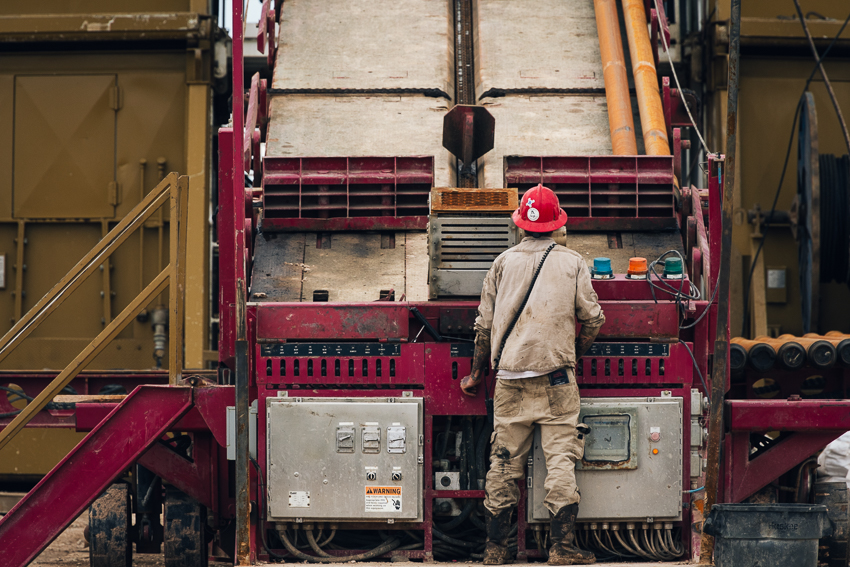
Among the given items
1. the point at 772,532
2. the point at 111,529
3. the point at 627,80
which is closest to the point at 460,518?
the point at 772,532

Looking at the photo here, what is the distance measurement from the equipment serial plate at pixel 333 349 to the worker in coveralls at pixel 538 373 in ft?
1.67

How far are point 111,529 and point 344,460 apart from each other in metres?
1.82

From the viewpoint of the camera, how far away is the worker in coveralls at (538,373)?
496cm

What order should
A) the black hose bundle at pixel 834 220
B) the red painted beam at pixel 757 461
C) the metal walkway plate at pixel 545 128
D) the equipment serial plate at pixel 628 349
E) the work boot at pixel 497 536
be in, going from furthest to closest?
1. the black hose bundle at pixel 834 220
2. the metal walkway plate at pixel 545 128
3. the red painted beam at pixel 757 461
4. the equipment serial plate at pixel 628 349
5. the work boot at pixel 497 536

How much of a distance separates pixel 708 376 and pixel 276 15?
489 centimetres

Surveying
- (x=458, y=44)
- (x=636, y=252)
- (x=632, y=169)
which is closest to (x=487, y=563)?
(x=636, y=252)

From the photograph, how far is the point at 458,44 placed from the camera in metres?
8.20

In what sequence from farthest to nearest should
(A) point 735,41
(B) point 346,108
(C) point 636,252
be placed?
1. (B) point 346,108
2. (C) point 636,252
3. (A) point 735,41

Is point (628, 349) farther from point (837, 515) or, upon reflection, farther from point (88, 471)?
point (88, 471)

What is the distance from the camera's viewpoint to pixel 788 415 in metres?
5.45

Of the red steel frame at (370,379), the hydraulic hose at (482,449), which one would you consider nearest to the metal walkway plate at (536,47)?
the red steel frame at (370,379)

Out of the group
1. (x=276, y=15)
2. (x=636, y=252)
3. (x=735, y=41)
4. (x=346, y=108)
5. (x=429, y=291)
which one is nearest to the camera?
(x=735, y=41)

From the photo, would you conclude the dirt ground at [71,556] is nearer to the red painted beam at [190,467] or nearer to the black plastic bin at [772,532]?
the red painted beam at [190,467]

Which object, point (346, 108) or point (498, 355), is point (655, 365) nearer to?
point (498, 355)
